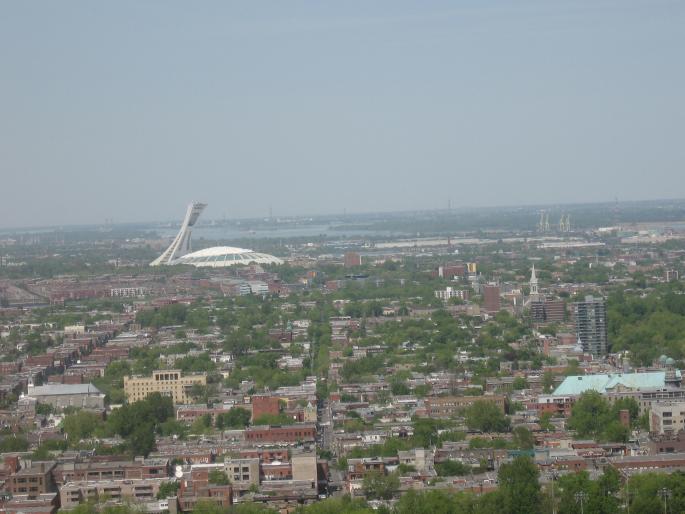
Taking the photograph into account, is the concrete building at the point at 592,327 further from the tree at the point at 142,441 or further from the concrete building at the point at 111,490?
the concrete building at the point at 111,490

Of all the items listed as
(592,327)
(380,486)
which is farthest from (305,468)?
(592,327)

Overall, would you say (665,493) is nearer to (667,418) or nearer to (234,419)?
(667,418)

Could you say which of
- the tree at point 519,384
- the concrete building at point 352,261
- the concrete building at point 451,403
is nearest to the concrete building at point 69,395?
the concrete building at point 451,403

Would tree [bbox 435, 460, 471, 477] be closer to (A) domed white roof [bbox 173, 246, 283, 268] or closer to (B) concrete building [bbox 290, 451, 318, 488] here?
(B) concrete building [bbox 290, 451, 318, 488]

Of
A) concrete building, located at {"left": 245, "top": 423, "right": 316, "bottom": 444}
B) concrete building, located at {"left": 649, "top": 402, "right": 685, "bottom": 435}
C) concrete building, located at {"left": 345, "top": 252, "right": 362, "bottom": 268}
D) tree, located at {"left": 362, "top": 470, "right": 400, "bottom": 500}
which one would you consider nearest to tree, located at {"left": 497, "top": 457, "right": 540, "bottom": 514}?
tree, located at {"left": 362, "top": 470, "right": 400, "bottom": 500}

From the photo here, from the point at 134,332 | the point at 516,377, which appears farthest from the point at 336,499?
the point at 134,332

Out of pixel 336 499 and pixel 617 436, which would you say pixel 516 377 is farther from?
pixel 336 499
